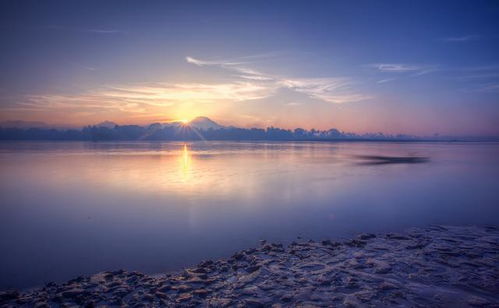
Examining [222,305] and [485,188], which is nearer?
[222,305]

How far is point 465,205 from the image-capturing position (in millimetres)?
11891

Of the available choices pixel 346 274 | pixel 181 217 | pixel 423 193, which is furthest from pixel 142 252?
pixel 423 193

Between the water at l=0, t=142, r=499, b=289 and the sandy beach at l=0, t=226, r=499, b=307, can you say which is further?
the water at l=0, t=142, r=499, b=289

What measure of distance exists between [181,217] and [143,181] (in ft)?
27.5

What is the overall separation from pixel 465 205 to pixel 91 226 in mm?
14243

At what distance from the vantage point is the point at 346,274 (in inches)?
222

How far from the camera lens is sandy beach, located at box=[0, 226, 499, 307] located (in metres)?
4.69

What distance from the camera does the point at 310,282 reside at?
5.32 m

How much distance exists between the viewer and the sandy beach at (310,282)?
4.69m

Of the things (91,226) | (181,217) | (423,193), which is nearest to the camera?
(91,226)

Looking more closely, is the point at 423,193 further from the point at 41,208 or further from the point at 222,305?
the point at 41,208

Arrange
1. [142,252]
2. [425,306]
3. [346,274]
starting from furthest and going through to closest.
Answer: [142,252]
[346,274]
[425,306]

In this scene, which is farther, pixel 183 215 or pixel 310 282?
pixel 183 215

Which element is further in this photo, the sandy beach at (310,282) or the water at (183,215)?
the water at (183,215)
